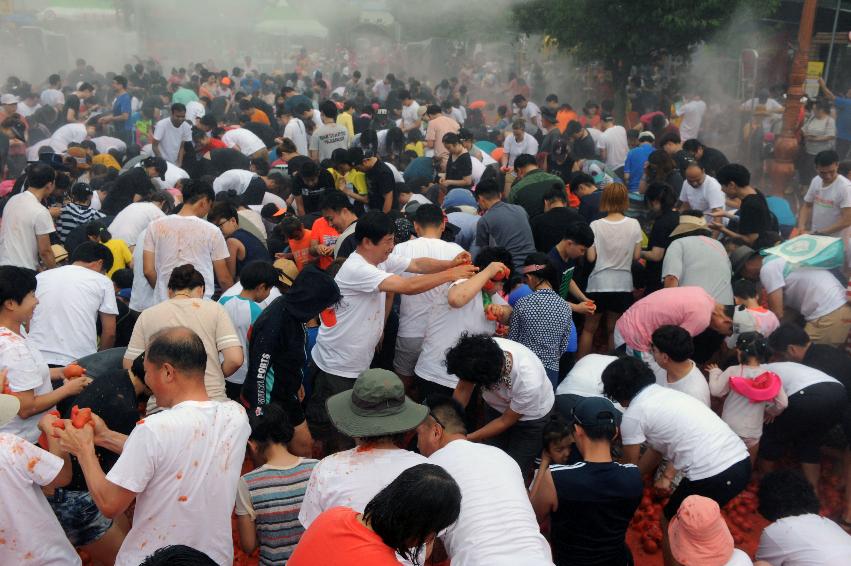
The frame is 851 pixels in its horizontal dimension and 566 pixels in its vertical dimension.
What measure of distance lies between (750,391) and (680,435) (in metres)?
0.89

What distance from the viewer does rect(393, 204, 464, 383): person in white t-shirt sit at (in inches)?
189

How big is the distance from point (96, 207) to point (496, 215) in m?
4.15

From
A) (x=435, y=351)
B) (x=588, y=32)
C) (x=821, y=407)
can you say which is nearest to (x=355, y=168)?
(x=435, y=351)

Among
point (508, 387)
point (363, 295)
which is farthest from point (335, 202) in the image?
point (508, 387)

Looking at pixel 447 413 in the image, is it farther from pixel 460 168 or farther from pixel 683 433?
pixel 460 168

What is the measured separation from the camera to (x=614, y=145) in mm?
10523

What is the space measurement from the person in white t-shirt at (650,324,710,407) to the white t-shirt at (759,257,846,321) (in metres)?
1.49

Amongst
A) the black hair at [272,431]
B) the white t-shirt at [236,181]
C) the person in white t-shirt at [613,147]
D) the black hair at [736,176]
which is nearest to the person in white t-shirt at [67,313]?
the black hair at [272,431]

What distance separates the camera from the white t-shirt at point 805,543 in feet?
10.4

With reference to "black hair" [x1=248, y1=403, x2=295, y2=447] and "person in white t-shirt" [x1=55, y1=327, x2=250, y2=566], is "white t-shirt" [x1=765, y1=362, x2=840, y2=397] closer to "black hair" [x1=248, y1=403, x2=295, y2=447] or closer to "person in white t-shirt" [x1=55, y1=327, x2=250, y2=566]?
"black hair" [x1=248, y1=403, x2=295, y2=447]

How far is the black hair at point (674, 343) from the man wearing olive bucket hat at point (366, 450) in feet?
5.92

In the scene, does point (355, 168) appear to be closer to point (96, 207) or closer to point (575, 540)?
point (96, 207)

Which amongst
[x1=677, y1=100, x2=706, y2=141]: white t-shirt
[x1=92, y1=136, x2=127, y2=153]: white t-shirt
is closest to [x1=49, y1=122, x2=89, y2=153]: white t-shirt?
[x1=92, y1=136, x2=127, y2=153]: white t-shirt

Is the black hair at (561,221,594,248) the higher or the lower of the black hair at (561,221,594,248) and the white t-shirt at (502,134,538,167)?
the higher
